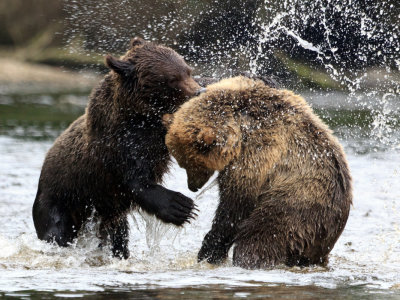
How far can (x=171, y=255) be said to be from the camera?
21.1 feet

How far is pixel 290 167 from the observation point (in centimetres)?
512

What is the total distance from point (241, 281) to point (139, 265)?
4.76 ft

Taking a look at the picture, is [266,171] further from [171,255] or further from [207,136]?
[171,255]

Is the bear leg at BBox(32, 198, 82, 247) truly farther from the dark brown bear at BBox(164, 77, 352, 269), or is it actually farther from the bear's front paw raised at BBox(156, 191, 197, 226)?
the dark brown bear at BBox(164, 77, 352, 269)

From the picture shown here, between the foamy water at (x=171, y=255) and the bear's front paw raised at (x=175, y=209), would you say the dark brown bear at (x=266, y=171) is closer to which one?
the foamy water at (x=171, y=255)

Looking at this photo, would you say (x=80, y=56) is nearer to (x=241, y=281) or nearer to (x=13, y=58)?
(x=13, y=58)

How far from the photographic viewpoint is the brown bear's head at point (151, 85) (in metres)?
5.85

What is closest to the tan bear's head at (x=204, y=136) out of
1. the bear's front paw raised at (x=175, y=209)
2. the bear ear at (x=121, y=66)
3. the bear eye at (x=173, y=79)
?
the bear's front paw raised at (x=175, y=209)

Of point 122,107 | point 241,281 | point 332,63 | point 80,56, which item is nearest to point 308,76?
point 332,63

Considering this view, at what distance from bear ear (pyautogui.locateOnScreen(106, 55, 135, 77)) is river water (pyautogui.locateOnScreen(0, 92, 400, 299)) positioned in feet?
3.82

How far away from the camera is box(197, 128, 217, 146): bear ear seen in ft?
16.6

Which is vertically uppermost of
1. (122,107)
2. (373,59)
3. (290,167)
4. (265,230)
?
(373,59)

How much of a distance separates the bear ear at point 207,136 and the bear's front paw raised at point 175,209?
2.93ft

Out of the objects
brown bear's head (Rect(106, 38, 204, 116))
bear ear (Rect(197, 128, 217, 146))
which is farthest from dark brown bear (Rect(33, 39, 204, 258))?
bear ear (Rect(197, 128, 217, 146))
